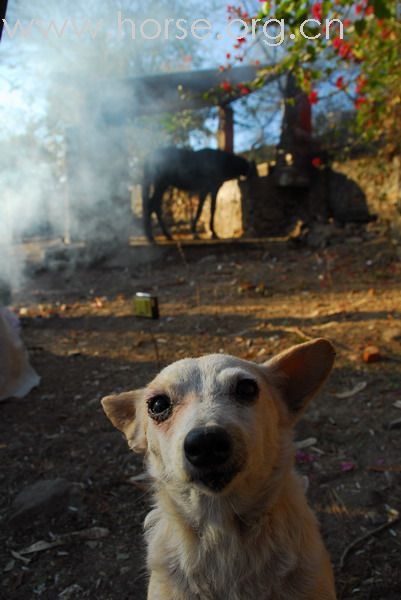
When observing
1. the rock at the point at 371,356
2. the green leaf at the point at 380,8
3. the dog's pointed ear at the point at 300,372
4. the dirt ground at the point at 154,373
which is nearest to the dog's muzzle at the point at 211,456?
the dog's pointed ear at the point at 300,372

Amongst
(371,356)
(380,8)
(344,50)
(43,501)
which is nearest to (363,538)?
(43,501)

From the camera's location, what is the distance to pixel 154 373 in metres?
4.59

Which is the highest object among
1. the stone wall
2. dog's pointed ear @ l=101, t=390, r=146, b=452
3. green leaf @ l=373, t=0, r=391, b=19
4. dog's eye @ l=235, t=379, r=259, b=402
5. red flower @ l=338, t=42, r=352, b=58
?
red flower @ l=338, t=42, r=352, b=58

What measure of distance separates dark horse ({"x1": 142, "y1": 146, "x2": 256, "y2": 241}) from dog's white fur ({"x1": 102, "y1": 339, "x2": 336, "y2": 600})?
902cm

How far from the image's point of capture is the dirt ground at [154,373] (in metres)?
2.47

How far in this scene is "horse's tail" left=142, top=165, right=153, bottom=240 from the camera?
10914mm

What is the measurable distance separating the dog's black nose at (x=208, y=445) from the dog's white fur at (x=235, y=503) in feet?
0.10

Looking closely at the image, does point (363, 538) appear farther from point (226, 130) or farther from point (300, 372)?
point (226, 130)

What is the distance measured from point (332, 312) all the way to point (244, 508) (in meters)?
4.28

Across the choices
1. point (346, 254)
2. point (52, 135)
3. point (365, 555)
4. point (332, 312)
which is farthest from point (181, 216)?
point (365, 555)

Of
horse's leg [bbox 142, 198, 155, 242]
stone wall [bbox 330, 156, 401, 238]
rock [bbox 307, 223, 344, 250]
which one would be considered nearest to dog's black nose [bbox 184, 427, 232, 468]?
stone wall [bbox 330, 156, 401, 238]

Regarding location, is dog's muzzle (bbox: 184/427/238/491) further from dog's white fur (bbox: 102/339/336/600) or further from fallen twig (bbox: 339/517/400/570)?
Answer: fallen twig (bbox: 339/517/400/570)

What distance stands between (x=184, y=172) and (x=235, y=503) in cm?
971

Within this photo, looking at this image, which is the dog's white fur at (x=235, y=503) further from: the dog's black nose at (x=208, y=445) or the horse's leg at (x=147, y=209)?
the horse's leg at (x=147, y=209)
